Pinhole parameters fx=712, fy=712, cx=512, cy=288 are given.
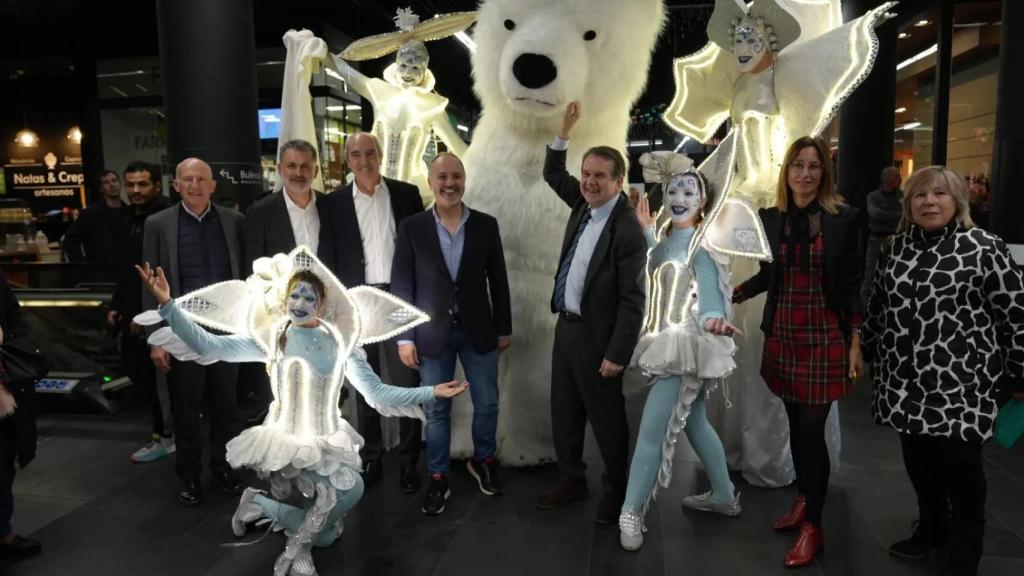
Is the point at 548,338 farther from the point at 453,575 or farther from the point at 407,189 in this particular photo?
the point at 453,575

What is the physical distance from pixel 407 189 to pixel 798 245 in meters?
1.70

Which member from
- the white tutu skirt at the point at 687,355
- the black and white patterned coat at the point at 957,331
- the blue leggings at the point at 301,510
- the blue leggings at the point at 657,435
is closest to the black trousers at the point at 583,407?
the blue leggings at the point at 657,435

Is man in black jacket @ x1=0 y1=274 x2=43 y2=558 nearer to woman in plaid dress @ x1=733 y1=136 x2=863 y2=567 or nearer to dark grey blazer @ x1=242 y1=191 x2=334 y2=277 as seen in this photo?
dark grey blazer @ x1=242 y1=191 x2=334 y2=277

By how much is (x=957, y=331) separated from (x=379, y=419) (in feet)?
Result: 7.70

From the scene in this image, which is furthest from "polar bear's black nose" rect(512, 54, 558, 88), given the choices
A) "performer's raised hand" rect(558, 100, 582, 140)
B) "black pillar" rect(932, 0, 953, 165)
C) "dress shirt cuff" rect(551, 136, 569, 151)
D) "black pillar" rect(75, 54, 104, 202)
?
"black pillar" rect(75, 54, 104, 202)

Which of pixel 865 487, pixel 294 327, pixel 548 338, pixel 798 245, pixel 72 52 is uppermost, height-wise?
pixel 72 52

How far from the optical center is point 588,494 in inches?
124

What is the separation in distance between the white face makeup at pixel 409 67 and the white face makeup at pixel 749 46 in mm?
1598

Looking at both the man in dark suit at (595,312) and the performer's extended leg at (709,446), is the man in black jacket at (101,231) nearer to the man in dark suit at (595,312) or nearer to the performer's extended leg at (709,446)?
the man in dark suit at (595,312)

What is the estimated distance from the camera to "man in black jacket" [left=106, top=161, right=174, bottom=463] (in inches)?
143

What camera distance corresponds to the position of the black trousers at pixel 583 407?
2.80 metres

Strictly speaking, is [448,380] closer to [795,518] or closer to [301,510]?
[301,510]

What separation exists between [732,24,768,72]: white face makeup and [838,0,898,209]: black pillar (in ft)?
17.7

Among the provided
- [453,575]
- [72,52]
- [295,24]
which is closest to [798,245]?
[453,575]
